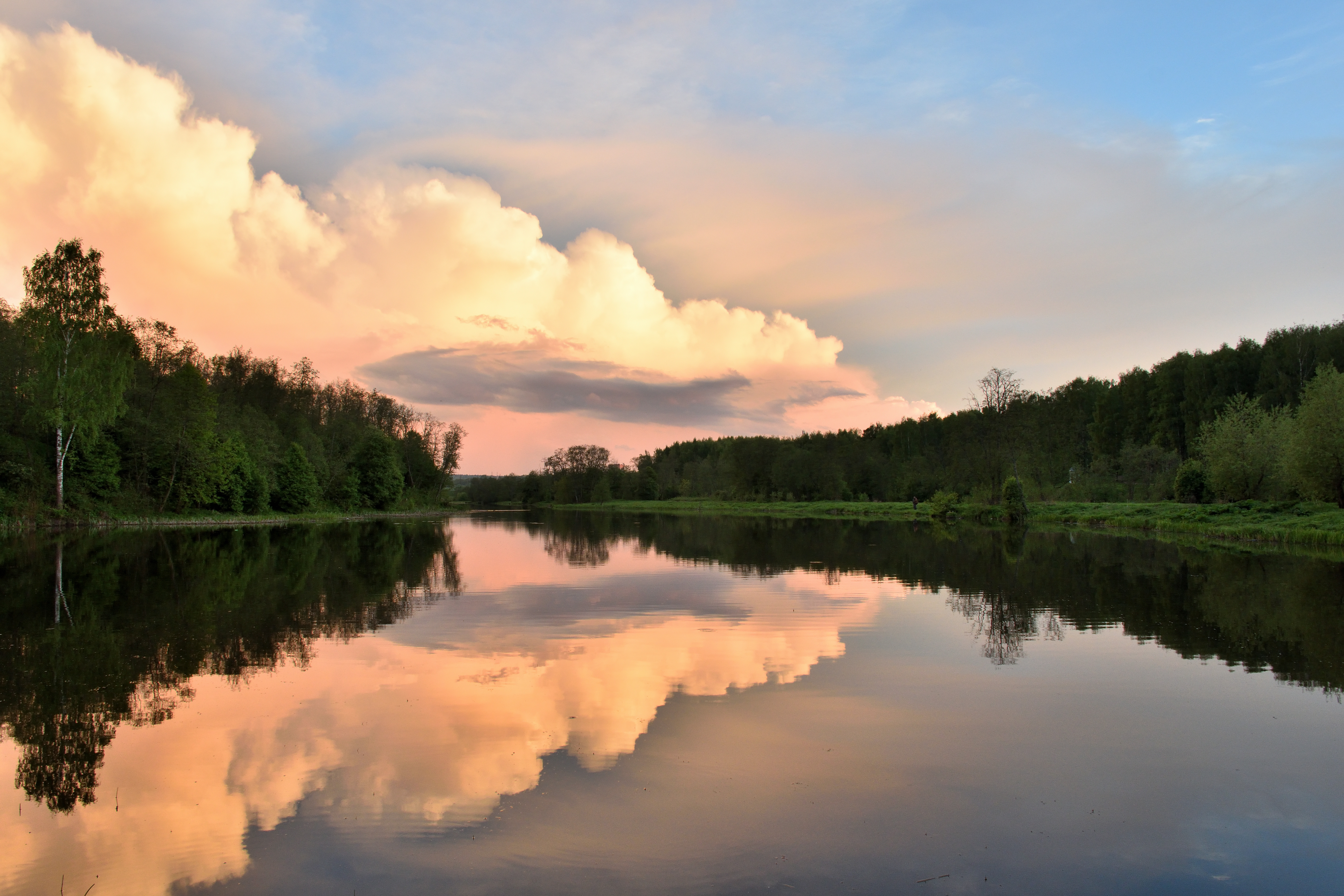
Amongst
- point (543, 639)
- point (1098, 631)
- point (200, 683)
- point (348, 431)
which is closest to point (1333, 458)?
point (1098, 631)

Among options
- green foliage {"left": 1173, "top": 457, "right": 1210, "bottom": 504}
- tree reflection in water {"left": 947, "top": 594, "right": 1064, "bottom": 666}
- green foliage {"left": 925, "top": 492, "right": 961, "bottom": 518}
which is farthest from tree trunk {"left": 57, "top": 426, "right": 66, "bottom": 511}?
green foliage {"left": 1173, "top": 457, "right": 1210, "bottom": 504}

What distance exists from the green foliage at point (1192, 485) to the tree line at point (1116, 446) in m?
0.08

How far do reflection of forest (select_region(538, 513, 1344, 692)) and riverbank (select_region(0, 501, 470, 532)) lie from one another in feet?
87.8

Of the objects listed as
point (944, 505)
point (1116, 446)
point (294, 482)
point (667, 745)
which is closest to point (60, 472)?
point (294, 482)

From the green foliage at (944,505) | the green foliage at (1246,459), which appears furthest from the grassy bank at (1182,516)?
the green foliage at (1246,459)

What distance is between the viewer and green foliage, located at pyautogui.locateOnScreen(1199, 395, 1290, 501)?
1636 inches

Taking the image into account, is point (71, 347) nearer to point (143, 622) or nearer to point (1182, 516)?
point (143, 622)

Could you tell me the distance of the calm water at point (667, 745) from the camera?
15.9 ft

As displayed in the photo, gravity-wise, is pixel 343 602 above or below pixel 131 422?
below

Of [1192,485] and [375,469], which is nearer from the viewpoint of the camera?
[1192,485]

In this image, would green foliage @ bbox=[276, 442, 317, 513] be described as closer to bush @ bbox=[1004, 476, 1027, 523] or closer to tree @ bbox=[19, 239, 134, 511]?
tree @ bbox=[19, 239, 134, 511]

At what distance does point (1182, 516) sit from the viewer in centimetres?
4072

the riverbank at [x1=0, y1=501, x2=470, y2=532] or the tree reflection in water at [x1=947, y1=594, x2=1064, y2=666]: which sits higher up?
the riverbank at [x1=0, y1=501, x2=470, y2=532]

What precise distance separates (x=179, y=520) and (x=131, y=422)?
6462mm
